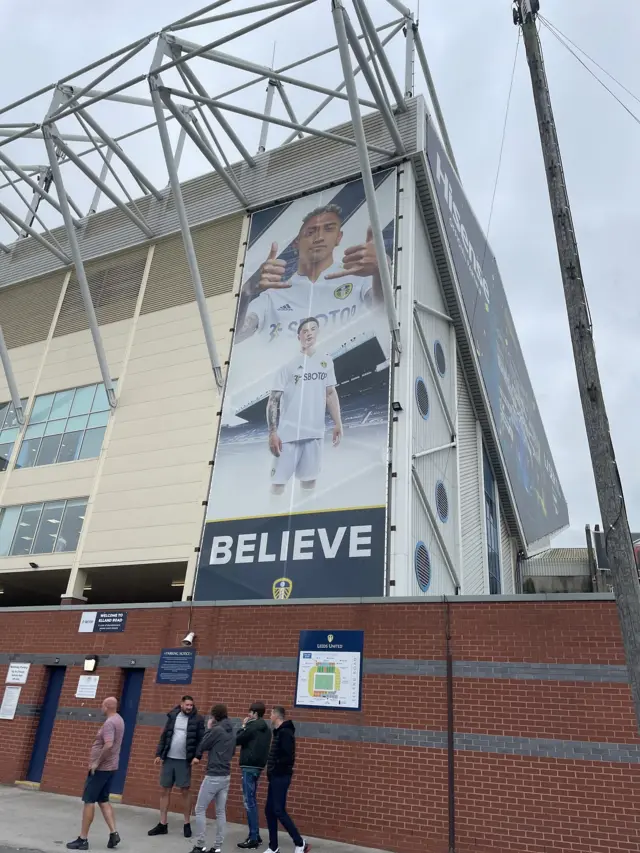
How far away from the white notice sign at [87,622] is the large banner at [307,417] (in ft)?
8.08

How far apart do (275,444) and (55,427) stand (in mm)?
8187

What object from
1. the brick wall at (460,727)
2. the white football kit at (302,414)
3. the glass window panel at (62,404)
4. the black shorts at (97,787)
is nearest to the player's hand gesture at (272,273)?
the white football kit at (302,414)

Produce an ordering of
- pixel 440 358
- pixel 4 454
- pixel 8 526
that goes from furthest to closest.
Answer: pixel 4 454, pixel 8 526, pixel 440 358

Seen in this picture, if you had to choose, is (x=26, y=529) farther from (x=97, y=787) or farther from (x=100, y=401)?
(x=97, y=787)

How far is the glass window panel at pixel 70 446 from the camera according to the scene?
64.1ft

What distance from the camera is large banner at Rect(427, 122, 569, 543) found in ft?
67.7

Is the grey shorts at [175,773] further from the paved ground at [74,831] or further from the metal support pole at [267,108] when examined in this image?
the metal support pole at [267,108]

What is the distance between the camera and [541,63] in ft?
23.6

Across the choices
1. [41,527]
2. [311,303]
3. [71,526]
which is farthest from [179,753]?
[311,303]

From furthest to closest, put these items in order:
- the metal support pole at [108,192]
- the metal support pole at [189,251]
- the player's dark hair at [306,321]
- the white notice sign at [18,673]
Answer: the metal support pole at [108,192], the metal support pole at [189,251], the player's dark hair at [306,321], the white notice sign at [18,673]

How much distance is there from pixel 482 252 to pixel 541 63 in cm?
1876

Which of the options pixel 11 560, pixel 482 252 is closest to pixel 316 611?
pixel 11 560

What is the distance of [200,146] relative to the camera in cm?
1878

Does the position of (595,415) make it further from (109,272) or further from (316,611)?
(109,272)
